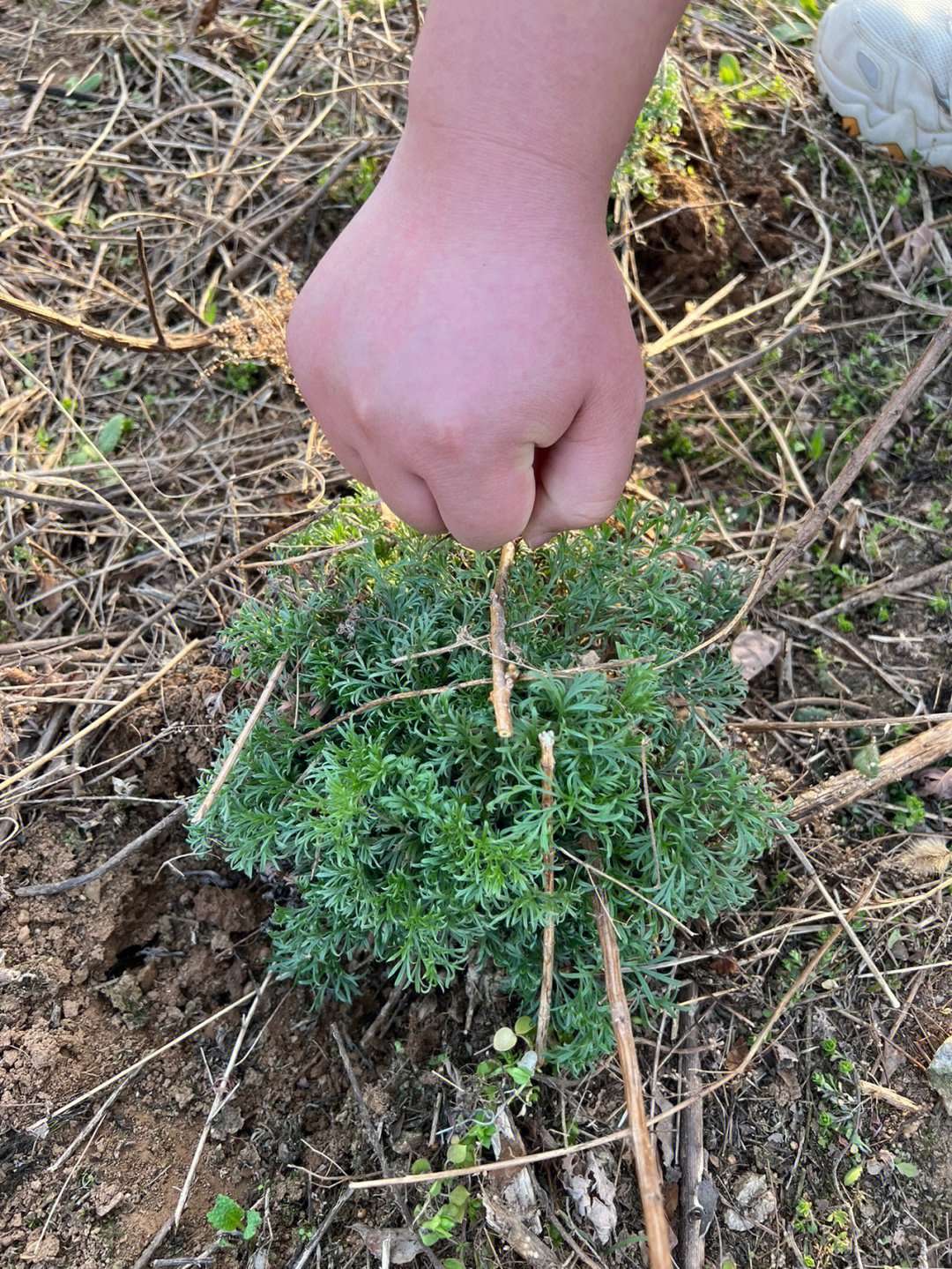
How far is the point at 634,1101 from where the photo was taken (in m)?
1.72

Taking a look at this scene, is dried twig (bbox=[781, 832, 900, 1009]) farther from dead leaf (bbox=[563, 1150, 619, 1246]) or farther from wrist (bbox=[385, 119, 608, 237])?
wrist (bbox=[385, 119, 608, 237])

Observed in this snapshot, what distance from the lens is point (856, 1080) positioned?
7.48 feet

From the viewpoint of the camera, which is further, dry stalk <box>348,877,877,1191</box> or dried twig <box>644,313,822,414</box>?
dried twig <box>644,313,822,414</box>

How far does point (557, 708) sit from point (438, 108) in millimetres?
1228

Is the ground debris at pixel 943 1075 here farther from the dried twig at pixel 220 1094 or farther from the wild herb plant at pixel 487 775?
the dried twig at pixel 220 1094

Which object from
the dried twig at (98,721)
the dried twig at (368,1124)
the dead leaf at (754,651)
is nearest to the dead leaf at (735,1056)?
the dried twig at (368,1124)

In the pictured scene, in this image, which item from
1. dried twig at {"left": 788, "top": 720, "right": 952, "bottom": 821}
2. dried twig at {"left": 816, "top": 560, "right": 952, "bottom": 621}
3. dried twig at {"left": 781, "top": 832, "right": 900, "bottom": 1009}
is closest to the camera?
dried twig at {"left": 781, "top": 832, "right": 900, "bottom": 1009}

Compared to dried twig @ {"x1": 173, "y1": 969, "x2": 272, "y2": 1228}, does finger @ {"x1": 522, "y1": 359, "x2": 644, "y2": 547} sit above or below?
above

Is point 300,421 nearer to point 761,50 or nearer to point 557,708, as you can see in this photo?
point 557,708

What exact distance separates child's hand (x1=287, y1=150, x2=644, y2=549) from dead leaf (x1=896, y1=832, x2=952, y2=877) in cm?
174

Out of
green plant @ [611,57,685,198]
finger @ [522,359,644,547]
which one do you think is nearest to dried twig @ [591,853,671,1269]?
finger @ [522,359,644,547]

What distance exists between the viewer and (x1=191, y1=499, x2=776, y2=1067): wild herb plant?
1918mm

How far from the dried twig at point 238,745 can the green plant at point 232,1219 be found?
0.93 m

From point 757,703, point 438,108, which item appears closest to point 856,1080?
point 757,703
